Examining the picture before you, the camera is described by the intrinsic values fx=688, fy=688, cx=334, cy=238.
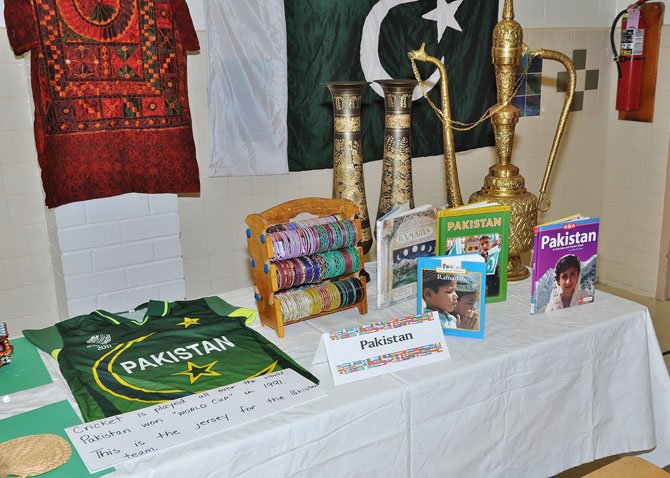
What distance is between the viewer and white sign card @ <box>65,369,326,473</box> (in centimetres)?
122

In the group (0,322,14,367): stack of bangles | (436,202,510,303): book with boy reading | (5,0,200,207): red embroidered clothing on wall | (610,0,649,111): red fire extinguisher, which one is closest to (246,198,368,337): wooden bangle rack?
(436,202,510,303): book with boy reading

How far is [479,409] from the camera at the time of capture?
155cm

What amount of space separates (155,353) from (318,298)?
0.41m

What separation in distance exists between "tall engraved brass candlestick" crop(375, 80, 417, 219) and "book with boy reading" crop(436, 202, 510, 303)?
0.20 meters

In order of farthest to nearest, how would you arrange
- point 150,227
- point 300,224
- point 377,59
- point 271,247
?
point 377,59
point 150,227
point 300,224
point 271,247

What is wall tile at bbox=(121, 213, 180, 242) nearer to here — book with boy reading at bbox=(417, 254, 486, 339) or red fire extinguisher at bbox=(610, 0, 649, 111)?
book with boy reading at bbox=(417, 254, 486, 339)

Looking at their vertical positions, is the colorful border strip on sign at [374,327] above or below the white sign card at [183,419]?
above

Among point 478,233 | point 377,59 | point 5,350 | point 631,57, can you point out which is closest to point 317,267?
point 478,233

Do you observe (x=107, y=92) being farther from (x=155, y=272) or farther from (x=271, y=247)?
(x=271, y=247)

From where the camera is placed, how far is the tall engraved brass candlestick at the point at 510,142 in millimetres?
1965

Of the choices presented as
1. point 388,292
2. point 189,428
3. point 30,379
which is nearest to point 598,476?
point 388,292

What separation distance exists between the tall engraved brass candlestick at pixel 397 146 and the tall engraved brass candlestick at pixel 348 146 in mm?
78

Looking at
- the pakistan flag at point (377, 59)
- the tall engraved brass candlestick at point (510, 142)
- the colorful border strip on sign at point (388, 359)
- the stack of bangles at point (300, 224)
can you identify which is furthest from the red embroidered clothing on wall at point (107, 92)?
the colorful border strip on sign at point (388, 359)

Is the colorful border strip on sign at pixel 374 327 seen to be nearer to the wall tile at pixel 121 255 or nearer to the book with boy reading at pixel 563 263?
the book with boy reading at pixel 563 263
